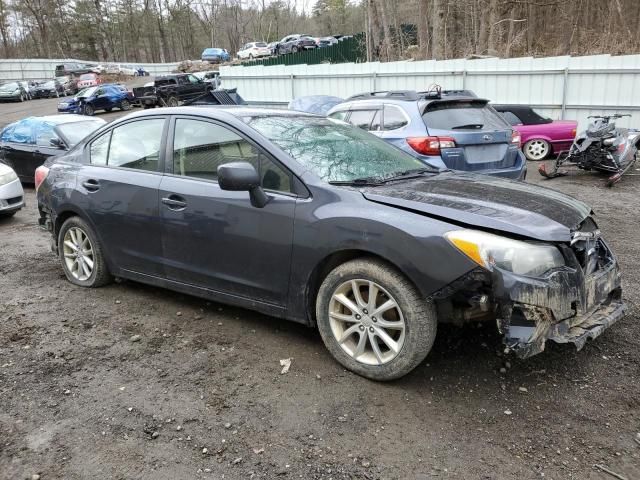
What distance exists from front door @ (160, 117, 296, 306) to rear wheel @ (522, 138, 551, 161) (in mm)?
10584

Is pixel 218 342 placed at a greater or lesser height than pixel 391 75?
lesser

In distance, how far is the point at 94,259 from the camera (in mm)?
4805

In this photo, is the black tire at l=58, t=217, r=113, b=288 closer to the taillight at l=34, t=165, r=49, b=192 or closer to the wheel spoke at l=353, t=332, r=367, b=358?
the taillight at l=34, t=165, r=49, b=192

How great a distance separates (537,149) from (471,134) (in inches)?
268

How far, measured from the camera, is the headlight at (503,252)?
2844mm

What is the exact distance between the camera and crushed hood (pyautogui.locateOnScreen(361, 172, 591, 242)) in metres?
2.96

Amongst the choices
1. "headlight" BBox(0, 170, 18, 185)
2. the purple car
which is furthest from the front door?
the purple car

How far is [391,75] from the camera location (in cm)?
1692

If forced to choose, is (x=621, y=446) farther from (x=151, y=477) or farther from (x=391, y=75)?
(x=391, y=75)

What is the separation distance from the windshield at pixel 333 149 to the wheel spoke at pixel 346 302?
77cm

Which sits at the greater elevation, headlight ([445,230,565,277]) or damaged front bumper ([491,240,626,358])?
headlight ([445,230,565,277])

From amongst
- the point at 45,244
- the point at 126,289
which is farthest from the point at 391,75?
the point at 126,289

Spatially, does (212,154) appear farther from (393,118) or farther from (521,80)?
(521,80)

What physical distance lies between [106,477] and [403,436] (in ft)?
4.82
